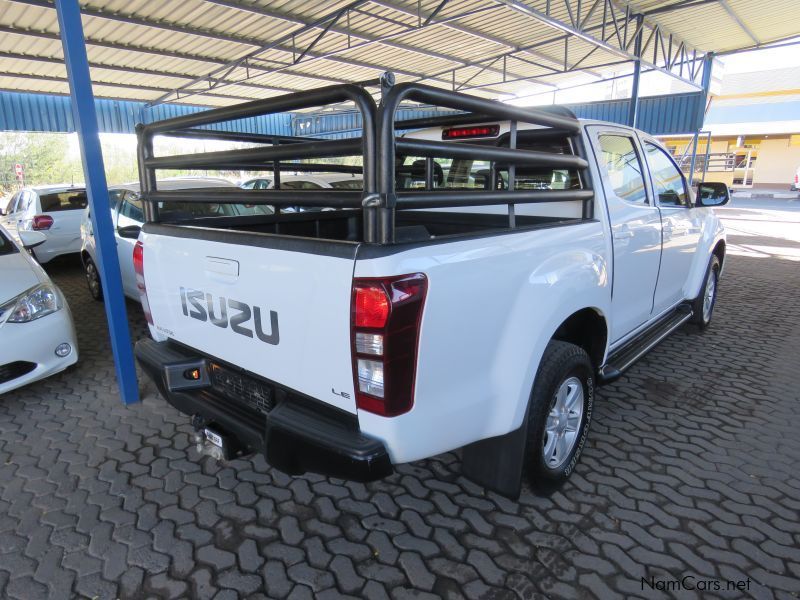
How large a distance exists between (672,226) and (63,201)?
8.63 metres

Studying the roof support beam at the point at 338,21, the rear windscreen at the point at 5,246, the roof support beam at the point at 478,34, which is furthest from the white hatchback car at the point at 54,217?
the roof support beam at the point at 478,34

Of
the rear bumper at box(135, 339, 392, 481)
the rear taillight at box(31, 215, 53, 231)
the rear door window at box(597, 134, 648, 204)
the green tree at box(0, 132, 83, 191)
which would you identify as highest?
the green tree at box(0, 132, 83, 191)

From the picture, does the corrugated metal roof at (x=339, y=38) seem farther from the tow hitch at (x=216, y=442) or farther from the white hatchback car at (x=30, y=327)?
the tow hitch at (x=216, y=442)

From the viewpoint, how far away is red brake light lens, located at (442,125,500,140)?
306 cm

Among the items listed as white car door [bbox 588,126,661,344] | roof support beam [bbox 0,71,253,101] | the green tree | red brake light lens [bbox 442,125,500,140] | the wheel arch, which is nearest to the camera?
the wheel arch

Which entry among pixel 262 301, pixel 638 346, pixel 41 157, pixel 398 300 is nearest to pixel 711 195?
pixel 638 346

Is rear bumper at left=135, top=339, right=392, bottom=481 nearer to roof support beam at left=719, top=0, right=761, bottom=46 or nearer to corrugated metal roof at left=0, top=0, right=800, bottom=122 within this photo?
corrugated metal roof at left=0, top=0, right=800, bottom=122

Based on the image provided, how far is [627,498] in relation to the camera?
2600 mm

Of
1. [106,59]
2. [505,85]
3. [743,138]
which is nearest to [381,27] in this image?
[106,59]

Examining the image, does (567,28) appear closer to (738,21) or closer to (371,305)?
(738,21)

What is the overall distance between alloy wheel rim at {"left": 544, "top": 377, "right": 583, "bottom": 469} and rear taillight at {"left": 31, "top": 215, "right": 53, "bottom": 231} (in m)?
8.16

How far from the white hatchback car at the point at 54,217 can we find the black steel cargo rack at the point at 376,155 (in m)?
6.37

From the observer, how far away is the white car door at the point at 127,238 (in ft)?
17.2

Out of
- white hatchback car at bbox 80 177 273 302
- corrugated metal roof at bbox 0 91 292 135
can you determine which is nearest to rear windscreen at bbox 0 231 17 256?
white hatchback car at bbox 80 177 273 302
